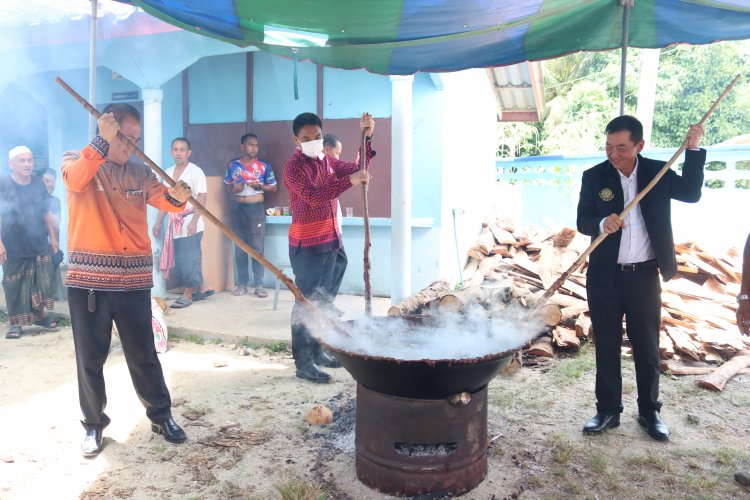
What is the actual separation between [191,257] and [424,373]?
213 inches

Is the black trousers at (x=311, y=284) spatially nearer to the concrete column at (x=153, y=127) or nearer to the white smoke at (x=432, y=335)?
the white smoke at (x=432, y=335)

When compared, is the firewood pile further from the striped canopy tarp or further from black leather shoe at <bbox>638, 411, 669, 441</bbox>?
the striped canopy tarp

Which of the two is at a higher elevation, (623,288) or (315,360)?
(623,288)

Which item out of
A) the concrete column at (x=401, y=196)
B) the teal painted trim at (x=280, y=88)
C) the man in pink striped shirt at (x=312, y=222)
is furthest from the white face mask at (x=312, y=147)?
the teal painted trim at (x=280, y=88)

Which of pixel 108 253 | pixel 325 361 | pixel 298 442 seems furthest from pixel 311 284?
pixel 108 253

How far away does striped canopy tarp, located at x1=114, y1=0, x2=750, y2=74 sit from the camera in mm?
3629

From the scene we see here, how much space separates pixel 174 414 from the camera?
401cm

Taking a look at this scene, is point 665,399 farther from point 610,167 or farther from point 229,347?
point 229,347

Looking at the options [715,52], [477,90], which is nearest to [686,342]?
[477,90]

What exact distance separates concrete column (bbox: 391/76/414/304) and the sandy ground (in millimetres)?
1543

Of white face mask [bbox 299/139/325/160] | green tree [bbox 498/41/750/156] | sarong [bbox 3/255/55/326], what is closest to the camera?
white face mask [bbox 299/139/325/160]

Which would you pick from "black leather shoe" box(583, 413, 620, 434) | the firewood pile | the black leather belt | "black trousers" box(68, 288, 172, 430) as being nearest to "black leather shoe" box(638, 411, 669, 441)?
"black leather shoe" box(583, 413, 620, 434)

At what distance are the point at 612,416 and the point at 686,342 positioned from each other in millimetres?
2077

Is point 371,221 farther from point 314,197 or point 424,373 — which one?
point 424,373
